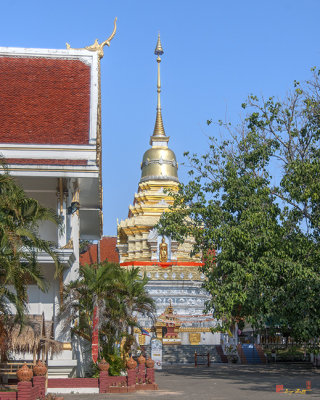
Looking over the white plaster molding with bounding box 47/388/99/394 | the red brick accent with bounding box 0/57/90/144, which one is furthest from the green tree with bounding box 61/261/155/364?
the red brick accent with bounding box 0/57/90/144

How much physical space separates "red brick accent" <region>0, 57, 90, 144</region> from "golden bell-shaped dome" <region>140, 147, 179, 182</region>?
34.3 metres

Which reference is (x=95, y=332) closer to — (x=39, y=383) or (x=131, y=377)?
(x=131, y=377)

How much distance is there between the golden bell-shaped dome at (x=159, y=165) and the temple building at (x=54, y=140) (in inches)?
1314

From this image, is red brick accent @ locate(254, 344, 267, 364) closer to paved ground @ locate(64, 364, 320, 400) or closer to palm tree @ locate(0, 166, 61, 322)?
paved ground @ locate(64, 364, 320, 400)

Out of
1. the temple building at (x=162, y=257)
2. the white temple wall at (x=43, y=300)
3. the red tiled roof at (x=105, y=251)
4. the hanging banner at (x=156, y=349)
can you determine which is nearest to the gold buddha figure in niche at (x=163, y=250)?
the temple building at (x=162, y=257)

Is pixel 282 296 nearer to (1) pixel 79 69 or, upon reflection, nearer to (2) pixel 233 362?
(1) pixel 79 69

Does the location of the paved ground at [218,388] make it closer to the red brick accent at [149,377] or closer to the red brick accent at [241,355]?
the red brick accent at [149,377]

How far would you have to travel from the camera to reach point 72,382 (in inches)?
664

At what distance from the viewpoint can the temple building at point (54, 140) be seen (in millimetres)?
16516

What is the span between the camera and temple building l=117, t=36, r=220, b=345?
134ft

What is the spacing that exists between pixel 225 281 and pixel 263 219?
8.59 ft

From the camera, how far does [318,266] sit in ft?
72.5

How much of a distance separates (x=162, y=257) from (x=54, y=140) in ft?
104

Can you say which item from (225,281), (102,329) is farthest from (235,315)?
(102,329)
